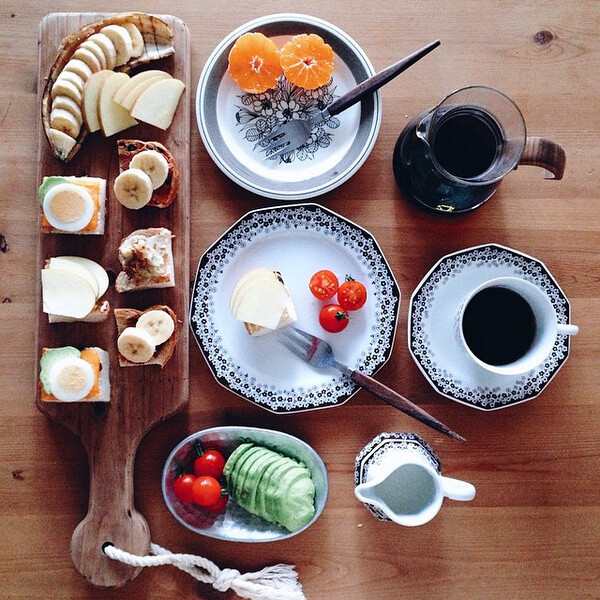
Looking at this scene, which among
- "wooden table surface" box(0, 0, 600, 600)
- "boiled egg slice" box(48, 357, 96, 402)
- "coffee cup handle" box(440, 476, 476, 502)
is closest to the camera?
"coffee cup handle" box(440, 476, 476, 502)

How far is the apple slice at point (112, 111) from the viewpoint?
138 cm

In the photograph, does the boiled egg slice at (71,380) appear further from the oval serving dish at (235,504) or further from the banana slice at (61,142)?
the banana slice at (61,142)

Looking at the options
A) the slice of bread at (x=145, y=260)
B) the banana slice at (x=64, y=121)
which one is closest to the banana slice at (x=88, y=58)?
the banana slice at (x=64, y=121)

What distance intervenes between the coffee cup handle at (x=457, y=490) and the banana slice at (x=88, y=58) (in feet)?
3.66

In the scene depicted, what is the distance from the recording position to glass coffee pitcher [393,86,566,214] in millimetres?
1305

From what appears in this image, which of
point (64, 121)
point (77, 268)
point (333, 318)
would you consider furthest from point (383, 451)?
point (64, 121)

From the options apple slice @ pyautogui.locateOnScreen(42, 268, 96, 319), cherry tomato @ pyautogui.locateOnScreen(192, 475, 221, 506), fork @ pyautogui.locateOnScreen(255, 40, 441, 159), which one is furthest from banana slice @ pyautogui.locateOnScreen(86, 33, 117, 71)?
cherry tomato @ pyautogui.locateOnScreen(192, 475, 221, 506)

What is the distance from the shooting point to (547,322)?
52.1 inches

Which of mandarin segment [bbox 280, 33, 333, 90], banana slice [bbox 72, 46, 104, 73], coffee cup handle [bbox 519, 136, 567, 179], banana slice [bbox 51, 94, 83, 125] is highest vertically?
mandarin segment [bbox 280, 33, 333, 90]

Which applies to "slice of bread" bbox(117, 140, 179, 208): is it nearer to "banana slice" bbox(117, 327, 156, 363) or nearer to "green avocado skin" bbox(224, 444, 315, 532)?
"banana slice" bbox(117, 327, 156, 363)

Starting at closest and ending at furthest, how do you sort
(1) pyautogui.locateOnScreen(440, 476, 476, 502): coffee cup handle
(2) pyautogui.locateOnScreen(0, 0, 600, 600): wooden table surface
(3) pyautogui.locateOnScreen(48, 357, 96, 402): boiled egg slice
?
(1) pyautogui.locateOnScreen(440, 476, 476, 502): coffee cup handle → (3) pyautogui.locateOnScreen(48, 357, 96, 402): boiled egg slice → (2) pyautogui.locateOnScreen(0, 0, 600, 600): wooden table surface

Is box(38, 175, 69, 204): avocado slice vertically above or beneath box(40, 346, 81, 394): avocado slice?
above

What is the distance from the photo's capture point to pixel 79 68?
4.51 feet

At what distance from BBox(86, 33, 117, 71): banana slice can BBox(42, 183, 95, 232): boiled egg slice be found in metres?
0.29
